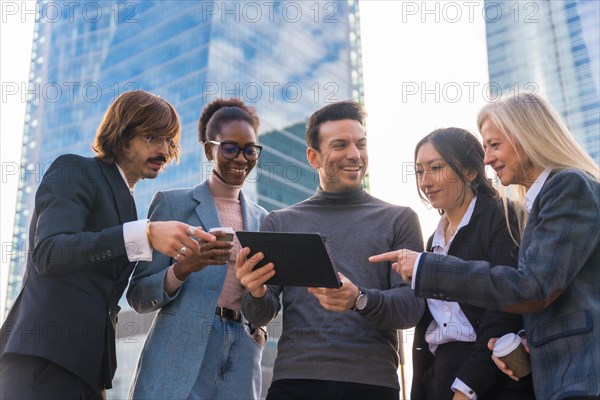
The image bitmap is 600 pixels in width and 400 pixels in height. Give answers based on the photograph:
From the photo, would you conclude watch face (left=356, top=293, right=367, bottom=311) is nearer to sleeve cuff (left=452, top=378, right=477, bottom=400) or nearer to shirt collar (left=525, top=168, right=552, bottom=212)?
sleeve cuff (left=452, top=378, right=477, bottom=400)

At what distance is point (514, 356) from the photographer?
3141 mm

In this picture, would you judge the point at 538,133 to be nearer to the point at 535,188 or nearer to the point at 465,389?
the point at 535,188

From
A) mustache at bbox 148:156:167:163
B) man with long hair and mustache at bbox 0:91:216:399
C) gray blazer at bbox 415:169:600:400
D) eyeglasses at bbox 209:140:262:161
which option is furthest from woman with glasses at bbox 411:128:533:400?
mustache at bbox 148:156:167:163

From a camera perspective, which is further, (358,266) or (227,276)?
(227,276)

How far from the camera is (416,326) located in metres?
3.86

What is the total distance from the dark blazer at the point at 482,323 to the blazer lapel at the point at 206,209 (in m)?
1.40

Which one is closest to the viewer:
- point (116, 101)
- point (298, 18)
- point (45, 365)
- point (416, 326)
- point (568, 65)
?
point (45, 365)

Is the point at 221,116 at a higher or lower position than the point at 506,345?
higher

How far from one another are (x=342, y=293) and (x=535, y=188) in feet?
3.65

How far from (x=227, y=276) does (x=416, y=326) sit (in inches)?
47.7

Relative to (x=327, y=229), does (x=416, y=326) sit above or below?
below

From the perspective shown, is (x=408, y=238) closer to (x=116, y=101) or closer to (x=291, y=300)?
(x=291, y=300)

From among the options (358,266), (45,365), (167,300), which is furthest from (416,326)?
(45,365)

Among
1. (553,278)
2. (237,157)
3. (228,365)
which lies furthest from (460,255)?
(237,157)
